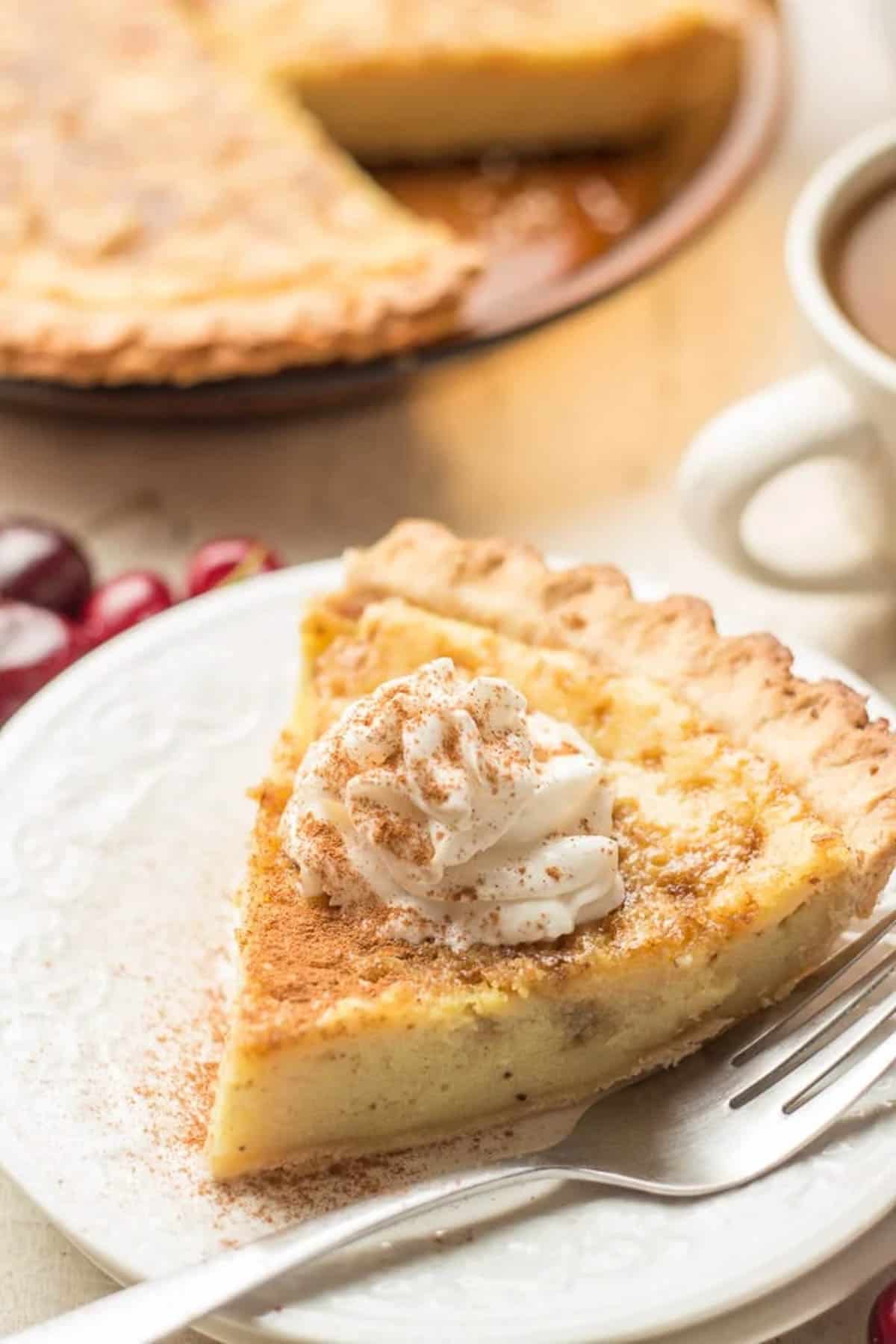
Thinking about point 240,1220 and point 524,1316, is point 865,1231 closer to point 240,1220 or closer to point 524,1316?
point 524,1316

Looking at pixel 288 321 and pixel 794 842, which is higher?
pixel 794 842

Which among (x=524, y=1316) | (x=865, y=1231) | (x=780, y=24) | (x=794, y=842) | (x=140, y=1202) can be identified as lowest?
(x=140, y=1202)

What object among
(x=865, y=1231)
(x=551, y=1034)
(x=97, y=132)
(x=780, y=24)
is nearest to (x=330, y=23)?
(x=97, y=132)

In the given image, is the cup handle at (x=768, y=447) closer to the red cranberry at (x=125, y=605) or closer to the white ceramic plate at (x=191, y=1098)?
the white ceramic plate at (x=191, y=1098)

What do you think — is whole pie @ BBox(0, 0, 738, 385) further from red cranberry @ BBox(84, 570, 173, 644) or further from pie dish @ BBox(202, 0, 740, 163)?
red cranberry @ BBox(84, 570, 173, 644)

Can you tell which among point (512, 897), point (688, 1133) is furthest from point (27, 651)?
point (688, 1133)

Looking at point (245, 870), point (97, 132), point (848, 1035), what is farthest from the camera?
point (97, 132)

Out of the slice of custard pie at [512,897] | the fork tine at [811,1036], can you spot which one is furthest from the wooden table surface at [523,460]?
the fork tine at [811,1036]

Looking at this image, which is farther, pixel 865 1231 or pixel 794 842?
pixel 794 842
